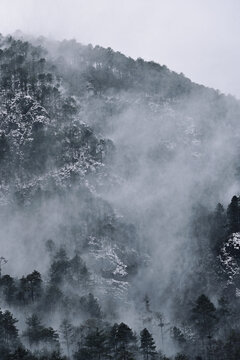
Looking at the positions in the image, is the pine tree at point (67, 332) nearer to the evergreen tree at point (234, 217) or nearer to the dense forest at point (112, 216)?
the dense forest at point (112, 216)

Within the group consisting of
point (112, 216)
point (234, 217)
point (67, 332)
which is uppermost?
point (112, 216)

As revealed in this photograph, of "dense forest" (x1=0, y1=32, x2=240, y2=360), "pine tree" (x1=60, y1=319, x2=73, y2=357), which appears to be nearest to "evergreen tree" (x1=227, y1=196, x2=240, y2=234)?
"dense forest" (x1=0, y1=32, x2=240, y2=360)

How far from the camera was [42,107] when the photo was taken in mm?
165625

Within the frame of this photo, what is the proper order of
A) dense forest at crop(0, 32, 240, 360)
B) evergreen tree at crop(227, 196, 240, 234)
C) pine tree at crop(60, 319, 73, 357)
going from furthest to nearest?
evergreen tree at crop(227, 196, 240, 234), dense forest at crop(0, 32, 240, 360), pine tree at crop(60, 319, 73, 357)

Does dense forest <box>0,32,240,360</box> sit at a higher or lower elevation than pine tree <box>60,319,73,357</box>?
higher

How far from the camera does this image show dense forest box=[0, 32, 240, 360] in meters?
106

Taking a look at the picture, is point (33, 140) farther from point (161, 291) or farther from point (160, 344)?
point (160, 344)

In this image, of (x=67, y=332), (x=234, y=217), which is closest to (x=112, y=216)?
(x=234, y=217)

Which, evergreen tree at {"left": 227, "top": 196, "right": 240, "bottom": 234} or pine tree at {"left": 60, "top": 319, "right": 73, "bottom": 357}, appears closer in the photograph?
pine tree at {"left": 60, "top": 319, "right": 73, "bottom": 357}

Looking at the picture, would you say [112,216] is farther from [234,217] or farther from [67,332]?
[67,332]

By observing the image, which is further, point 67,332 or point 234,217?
point 234,217

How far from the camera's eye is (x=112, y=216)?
14800 cm

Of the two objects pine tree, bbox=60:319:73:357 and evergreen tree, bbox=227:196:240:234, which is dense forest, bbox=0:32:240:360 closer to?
pine tree, bbox=60:319:73:357

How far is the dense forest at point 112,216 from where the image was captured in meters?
106
